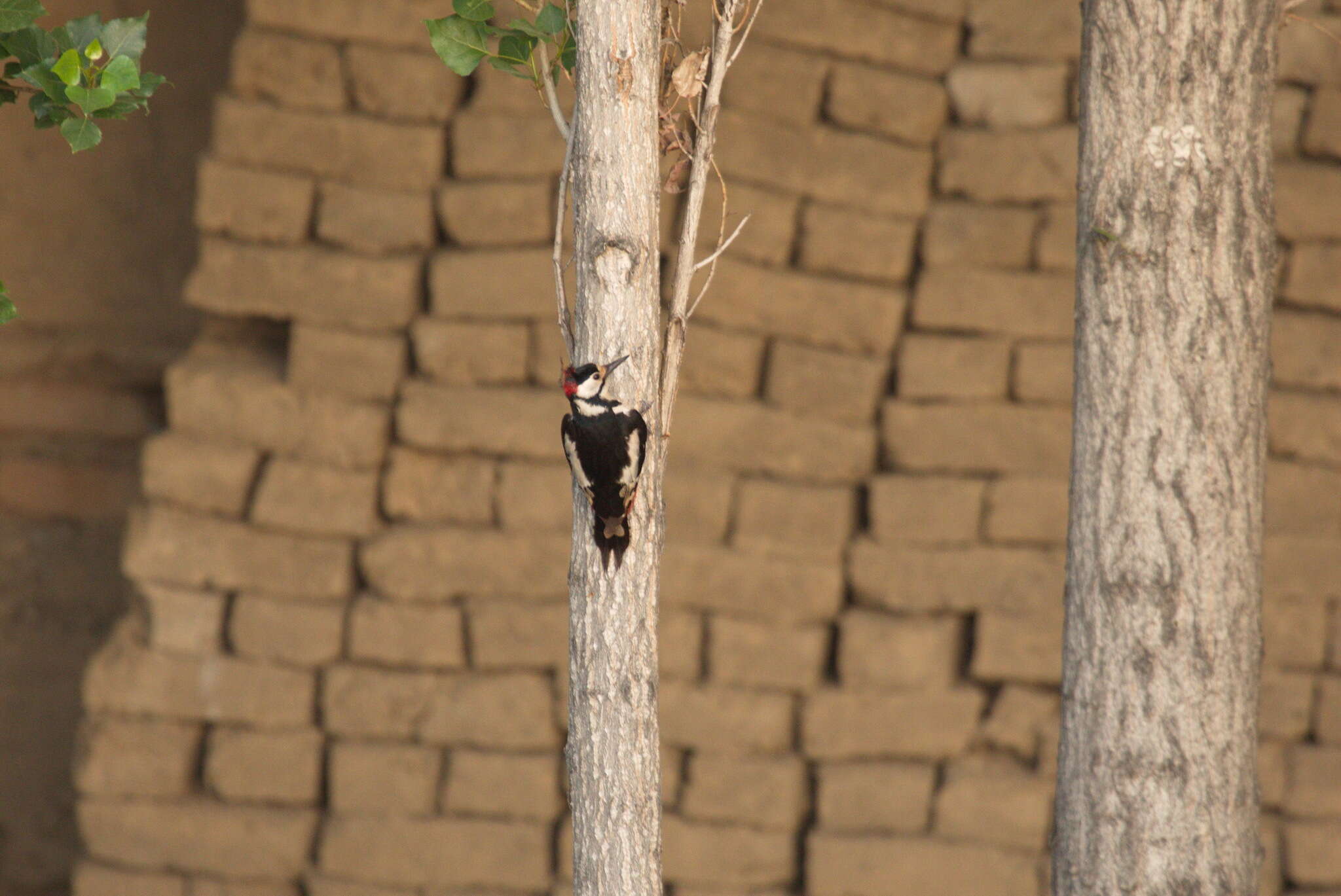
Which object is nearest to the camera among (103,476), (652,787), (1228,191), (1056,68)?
(652,787)

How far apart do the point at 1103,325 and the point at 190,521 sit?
2.69m

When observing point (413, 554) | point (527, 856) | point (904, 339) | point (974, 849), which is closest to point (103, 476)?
point (413, 554)

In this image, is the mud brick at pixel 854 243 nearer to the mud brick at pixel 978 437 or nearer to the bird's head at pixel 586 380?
the mud brick at pixel 978 437

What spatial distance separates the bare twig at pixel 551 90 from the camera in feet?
8.02

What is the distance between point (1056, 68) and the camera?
413 cm

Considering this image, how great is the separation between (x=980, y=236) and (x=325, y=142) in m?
1.86

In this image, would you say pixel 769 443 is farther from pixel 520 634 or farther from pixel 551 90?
pixel 551 90

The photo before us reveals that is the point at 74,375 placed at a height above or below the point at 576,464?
above

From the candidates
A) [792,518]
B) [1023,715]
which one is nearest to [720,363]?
[792,518]

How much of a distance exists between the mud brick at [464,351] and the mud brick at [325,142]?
0.43 metres

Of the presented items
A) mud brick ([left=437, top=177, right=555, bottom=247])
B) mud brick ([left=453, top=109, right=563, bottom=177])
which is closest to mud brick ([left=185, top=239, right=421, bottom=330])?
mud brick ([left=437, top=177, right=555, bottom=247])

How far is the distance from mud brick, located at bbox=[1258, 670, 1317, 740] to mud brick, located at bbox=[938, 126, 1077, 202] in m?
1.50

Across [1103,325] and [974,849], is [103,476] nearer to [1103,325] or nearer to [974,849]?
[974,849]

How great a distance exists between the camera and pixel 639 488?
239cm
